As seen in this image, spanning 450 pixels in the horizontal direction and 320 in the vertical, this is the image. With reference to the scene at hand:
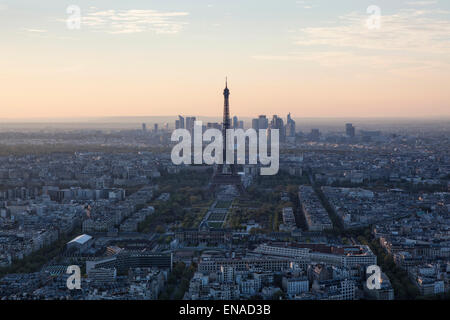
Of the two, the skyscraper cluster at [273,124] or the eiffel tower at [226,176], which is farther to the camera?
the skyscraper cluster at [273,124]

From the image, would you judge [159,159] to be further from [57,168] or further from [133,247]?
[133,247]

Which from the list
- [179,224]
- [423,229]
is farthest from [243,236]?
[423,229]

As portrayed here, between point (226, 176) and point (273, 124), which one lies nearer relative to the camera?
point (226, 176)

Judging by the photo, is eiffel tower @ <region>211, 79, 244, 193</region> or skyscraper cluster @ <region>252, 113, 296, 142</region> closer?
eiffel tower @ <region>211, 79, 244, 193</region>

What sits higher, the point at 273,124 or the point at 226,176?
the point at 273,124

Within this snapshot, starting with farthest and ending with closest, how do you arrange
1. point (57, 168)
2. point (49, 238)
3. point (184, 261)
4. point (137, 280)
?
point (57, 168), point (49, 238), point (184, 261), point (137, 280)
